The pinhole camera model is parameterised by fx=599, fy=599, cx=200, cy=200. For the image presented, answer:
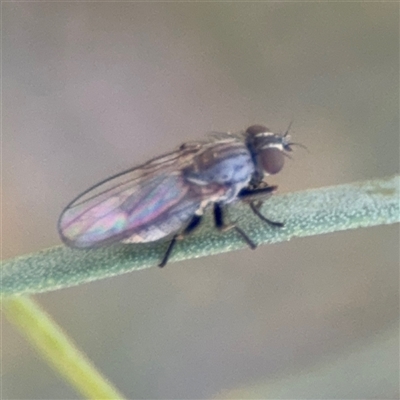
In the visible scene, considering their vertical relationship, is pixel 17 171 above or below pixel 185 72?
below

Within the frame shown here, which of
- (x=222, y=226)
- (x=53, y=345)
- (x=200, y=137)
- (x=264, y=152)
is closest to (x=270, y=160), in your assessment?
(x=264, y=152)

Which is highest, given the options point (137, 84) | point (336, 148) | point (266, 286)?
point (137, 84)

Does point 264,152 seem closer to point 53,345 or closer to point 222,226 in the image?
point 222,226

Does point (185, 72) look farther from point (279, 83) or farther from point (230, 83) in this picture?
point (279, 83)

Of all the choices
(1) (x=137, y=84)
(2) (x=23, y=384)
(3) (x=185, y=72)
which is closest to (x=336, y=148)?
(3) (x=185, y=72)

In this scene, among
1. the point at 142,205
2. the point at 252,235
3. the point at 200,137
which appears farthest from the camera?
the point at 200,137

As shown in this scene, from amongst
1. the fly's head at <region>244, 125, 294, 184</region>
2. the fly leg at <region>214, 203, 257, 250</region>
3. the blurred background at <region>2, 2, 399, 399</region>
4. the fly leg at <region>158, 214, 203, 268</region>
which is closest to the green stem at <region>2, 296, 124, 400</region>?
the fly leg at <region>158, 214, 203, 268</region>

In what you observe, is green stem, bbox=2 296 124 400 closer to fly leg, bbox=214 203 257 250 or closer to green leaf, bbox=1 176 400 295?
green leaf, bbox=1 176 400 295
